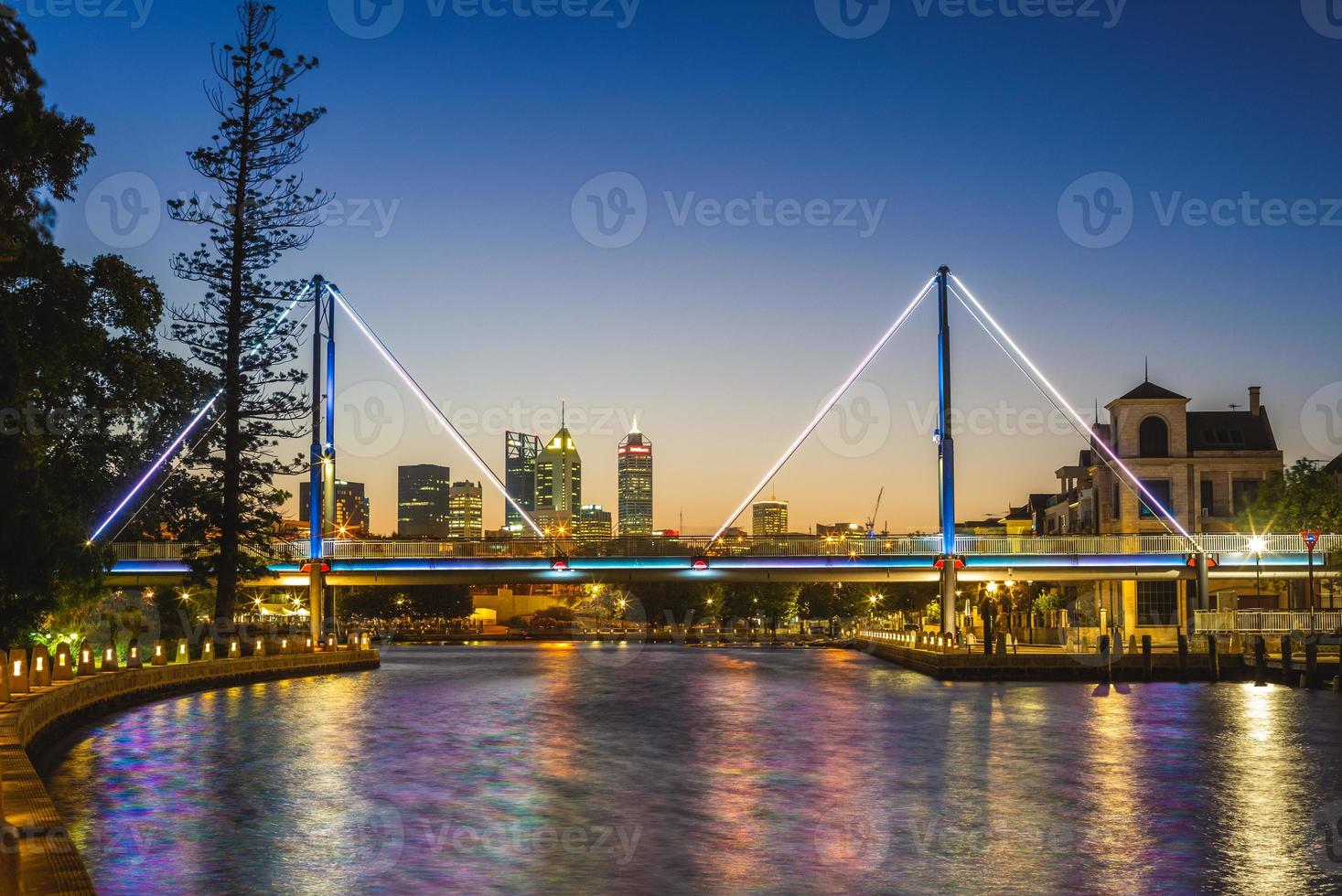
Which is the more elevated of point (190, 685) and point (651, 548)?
point (651, 548)

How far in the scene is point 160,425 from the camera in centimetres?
6569

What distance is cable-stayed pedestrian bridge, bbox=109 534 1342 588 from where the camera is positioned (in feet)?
223

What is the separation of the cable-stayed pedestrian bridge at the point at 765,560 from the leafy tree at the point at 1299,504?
17.4 ft

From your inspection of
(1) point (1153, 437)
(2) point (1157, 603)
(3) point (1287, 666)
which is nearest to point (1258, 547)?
(2) point (1157, 603)

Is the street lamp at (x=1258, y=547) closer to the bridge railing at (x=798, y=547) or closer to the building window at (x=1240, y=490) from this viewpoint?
the bridge railing at (x=798, y=547)

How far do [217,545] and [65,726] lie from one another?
2863 centimetres

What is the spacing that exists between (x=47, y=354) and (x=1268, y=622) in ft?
156

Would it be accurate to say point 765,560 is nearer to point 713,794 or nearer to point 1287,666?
point 1287,666

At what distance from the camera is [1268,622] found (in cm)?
5628

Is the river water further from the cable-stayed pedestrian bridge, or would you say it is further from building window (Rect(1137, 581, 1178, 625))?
building window (Rect(1137, 581, 1178, 625))

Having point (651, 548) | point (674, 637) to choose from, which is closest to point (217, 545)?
point (651, 548)

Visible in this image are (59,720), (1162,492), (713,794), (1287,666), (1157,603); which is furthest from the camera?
(1162,492)

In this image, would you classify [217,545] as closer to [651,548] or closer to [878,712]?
[651,548]

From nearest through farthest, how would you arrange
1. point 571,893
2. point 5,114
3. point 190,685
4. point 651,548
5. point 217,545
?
point 571,893, point 5,114, point 190,685, point 217,545, point 651,548
